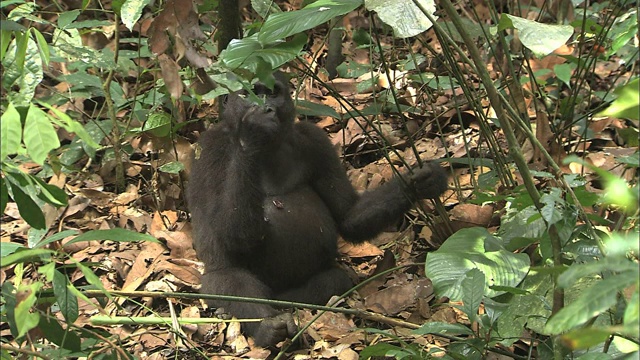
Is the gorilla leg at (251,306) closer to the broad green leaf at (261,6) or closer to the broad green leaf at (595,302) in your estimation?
the broad green leaf at (261,6)

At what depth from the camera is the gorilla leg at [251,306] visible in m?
4.45

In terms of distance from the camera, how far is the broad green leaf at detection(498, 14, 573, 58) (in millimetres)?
2807

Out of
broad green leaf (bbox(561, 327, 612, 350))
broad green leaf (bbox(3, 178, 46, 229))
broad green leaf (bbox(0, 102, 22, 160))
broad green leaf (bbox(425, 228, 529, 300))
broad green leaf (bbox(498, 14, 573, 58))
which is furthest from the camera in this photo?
broad green leaf (bbox(425, 228, 529, 300))

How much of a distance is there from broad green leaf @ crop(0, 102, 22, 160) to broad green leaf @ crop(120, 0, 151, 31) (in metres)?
1.36

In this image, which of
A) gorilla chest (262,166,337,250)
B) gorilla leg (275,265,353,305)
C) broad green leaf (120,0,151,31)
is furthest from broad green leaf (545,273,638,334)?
gorilla chest (262,166,337,250)

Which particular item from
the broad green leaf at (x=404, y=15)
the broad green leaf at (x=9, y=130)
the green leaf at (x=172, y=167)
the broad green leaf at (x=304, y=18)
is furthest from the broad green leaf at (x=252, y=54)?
the green leaf at (x=172, y=167)

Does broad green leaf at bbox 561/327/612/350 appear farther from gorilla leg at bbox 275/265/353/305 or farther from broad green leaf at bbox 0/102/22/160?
gorilla leg at bbox 275/265/353/305

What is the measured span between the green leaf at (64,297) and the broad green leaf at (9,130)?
0.70 metres

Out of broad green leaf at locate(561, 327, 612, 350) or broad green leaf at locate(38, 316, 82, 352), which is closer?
broad green leaf at locate(561, 327, 612, 350)

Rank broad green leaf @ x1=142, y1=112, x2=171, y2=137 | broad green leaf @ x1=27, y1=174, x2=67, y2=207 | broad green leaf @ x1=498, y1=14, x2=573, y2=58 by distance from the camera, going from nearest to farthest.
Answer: broad green leaf @ x1=27, y1=174, x2=67, y2=207 → broad green leaf @ x1=498, y1=14, x2=573, y2=58 → broad green leaf @ x1=142, y1=112, x2=171, y2=137

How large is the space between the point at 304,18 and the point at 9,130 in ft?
4.75

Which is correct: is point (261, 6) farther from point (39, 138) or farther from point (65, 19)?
point (39, 138)

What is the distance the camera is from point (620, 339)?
291 cm

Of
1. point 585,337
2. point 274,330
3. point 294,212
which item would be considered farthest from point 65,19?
point 585,337
